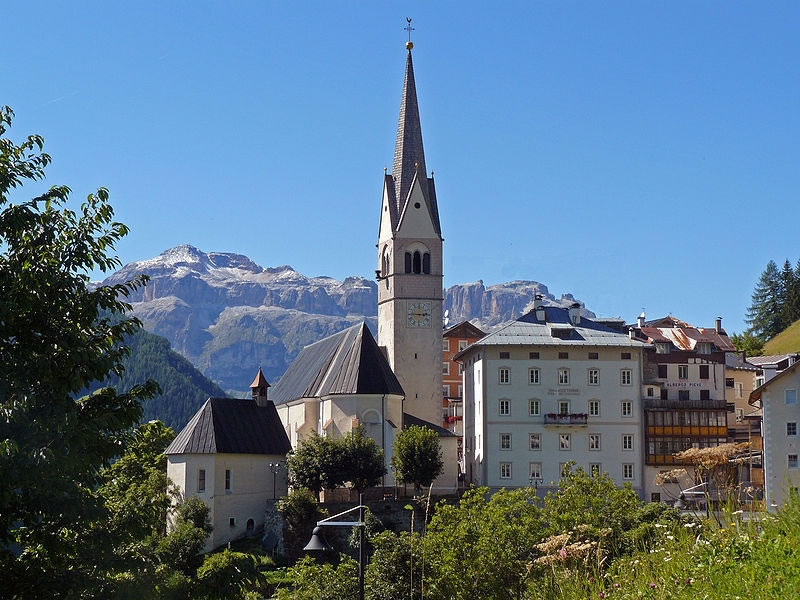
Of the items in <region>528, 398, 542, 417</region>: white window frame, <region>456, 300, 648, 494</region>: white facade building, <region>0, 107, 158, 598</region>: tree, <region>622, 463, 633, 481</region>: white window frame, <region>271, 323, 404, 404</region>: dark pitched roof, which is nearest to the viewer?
<region>0, 107, 158, 598</region>: tree

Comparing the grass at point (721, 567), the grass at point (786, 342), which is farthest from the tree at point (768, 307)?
the grass at point (721, 567)

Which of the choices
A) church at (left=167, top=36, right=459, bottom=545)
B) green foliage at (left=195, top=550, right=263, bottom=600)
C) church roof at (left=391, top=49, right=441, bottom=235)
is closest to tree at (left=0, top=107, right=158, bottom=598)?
green foliage at (left=195, top=550, right=263, bottom=600)

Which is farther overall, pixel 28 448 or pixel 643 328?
pixel 643 328

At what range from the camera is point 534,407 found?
8350cm

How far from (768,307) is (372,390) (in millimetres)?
89173

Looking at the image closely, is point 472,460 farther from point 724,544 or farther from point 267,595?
point 724,544

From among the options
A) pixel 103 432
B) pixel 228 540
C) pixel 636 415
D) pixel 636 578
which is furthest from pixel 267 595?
pixel 636 578

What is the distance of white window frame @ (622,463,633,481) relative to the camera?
82.9 meters

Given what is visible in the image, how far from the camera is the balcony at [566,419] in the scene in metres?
82.8

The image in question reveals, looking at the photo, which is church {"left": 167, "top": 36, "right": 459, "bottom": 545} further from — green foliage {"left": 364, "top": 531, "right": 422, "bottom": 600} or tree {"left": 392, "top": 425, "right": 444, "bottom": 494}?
green foliage {"left": 364, "top": 531, "right": 422, "bottom": 600}

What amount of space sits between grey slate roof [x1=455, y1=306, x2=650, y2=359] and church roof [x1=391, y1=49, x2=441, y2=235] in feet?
40.3

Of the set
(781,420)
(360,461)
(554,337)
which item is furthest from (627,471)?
(360,461)

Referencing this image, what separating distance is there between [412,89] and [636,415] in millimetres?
32956

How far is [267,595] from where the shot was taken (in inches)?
2478
